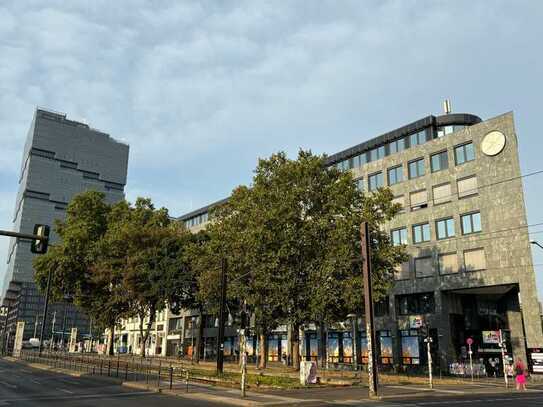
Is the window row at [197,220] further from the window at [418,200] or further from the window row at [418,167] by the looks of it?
the window at [418,200]

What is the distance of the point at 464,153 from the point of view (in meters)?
54.0

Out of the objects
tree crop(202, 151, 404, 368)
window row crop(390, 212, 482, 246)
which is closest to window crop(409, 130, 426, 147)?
window row crop(390, 212, 482, 246)

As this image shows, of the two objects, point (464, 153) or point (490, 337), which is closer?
point (490, 337)

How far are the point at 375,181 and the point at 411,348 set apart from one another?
20.6 metres

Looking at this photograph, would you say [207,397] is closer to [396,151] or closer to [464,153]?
[464,153]

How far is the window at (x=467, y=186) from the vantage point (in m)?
52.2

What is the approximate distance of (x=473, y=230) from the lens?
5128cm

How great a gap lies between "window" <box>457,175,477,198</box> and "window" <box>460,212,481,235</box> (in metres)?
2.29

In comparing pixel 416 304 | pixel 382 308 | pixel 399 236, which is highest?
pixel 399 236

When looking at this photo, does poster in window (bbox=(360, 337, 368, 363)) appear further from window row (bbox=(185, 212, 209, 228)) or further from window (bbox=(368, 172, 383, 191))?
window row (bbox=(185, 212, 209, 228))

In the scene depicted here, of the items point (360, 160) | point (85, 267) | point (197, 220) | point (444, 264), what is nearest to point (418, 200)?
point (444, 264)

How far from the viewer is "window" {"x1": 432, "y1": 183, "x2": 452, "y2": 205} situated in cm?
5453

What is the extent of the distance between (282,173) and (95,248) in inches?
1219

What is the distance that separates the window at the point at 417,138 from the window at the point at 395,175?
10.8 ft
